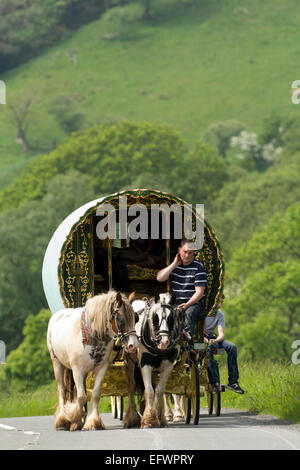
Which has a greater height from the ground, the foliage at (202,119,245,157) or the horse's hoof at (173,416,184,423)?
the horse's hoof at (173,416,184,423)

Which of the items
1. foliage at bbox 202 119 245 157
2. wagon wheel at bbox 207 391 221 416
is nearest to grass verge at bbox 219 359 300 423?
wagon wheel at bbox 207 391 221 416

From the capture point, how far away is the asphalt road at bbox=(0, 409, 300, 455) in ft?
33.6

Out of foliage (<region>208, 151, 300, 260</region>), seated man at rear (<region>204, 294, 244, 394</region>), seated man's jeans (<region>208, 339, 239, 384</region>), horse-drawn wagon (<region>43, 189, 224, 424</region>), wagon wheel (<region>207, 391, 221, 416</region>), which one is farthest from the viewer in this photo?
foliage (<region>208, 151, 300, 260</region>)

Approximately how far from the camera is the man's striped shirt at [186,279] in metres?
13.9

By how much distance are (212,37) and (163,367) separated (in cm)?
11346

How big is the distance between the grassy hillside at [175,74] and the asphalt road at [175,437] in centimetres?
8903

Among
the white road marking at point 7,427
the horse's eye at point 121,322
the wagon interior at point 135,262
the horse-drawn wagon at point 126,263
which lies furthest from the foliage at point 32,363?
the horse's eye at point 121,322

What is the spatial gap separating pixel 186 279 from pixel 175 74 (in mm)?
105253

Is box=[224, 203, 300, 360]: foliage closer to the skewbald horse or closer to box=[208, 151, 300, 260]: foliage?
box=[208, 151, 300, 260]: foliage

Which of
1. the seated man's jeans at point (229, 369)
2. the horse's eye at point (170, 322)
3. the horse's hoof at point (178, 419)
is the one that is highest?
the horse's eye at point (170, 322)

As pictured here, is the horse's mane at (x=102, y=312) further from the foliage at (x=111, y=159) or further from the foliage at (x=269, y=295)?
the foliage at (x=111, y=159)

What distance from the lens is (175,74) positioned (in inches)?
4619

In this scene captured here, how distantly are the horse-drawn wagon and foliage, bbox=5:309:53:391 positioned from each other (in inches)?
1326

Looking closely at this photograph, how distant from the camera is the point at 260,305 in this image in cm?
4931
